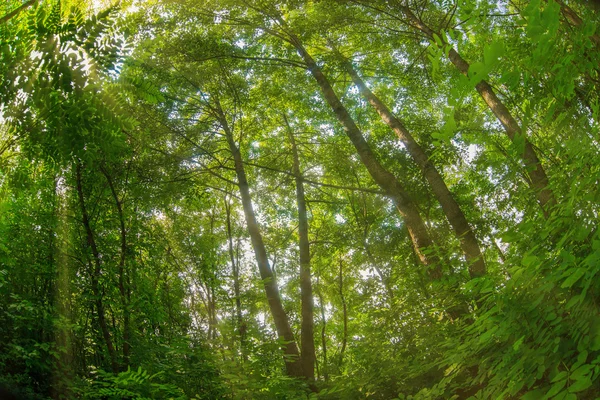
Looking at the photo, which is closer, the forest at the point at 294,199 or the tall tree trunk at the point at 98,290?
the forest at the point at 294,199

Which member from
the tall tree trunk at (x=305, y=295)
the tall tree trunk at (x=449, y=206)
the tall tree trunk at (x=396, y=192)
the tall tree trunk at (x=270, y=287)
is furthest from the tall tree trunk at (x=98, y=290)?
the tall tree trunk at (x=449, y=206)

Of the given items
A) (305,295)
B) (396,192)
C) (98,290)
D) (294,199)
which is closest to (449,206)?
(396,192)

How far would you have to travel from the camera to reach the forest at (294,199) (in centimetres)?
185

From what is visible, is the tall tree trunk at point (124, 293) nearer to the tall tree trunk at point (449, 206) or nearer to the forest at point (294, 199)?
the forest at point (294, 199)

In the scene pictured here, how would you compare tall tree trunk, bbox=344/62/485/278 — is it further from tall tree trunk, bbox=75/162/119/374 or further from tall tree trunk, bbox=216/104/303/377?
tall tree trunk, bbox=75/162/119/374

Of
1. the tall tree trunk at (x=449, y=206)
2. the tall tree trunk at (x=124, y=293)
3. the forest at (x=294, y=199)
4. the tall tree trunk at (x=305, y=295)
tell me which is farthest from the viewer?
the tall tree trunk at (x=305, y=295)

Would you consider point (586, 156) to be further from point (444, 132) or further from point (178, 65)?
point (178, 65)

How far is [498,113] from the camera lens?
7.28m

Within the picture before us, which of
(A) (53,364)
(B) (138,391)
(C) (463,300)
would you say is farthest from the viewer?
(A) (53,364)

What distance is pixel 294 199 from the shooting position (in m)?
14.8

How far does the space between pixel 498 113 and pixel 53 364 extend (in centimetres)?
753

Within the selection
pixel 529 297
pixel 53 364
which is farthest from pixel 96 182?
pixel 529 297

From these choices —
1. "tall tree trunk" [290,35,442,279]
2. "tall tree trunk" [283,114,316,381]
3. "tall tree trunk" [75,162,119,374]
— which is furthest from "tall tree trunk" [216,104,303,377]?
"tall tree trunk" [75,162,119,374]

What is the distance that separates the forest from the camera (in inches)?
72.9
